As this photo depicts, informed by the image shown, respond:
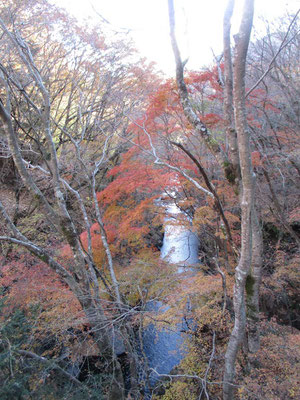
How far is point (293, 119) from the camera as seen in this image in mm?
8930

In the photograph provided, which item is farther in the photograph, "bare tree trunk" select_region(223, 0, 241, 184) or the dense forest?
the dense forest

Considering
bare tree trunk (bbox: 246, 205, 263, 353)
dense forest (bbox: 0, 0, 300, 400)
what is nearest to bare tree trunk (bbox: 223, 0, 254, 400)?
dense forest (bbox: 0, 0, 300, 400)

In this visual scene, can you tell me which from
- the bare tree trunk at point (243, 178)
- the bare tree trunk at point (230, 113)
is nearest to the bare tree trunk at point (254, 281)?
the bare tree trunk at point (243, 178)

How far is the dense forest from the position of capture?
169 inches

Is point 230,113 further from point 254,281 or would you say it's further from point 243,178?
point 254,281

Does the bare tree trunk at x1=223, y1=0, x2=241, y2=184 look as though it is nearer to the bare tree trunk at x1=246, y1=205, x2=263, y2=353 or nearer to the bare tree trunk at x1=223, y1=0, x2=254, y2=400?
the bare tree trunk at x1=223, y1=0, x2=254, y2=400

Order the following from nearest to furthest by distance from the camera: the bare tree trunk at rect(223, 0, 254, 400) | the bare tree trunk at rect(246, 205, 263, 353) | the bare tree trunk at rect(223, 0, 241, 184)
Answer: the bare tree trunk at rect(223, 0, 254, 400) → the bare tree trunk at rect(223, 0, 241, 184) → the bare tree trunk at rect(246, 205, 263, 353)

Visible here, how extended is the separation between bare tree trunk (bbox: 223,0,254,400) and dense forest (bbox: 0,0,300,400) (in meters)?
0.02

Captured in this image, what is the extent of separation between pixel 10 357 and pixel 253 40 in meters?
11.5

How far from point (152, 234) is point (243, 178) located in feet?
34.8

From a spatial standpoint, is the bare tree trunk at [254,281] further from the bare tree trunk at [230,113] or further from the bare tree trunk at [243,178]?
the bare tree trunk at [230,113]

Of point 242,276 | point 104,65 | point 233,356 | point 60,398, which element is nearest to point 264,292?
point 233,356

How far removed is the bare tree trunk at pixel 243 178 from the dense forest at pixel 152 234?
0.02 metres

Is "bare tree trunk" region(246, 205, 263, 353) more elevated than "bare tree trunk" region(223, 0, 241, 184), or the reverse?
"bare tree trunk" region(223, 0, 241, 184)
